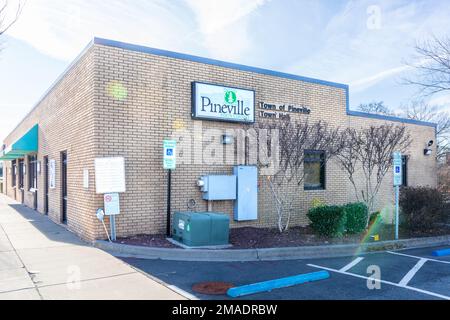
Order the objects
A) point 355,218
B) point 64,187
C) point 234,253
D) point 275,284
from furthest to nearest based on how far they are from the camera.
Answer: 1. point 64,187
2. point 355,218
3. point 234,253
4. point 275,284

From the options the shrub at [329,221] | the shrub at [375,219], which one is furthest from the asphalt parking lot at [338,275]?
the shrub at [375,219]

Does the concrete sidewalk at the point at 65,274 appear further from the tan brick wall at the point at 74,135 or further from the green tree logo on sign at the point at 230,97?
the green tree logo on sign at the point at 230,97

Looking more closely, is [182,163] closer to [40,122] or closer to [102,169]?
[102,169]

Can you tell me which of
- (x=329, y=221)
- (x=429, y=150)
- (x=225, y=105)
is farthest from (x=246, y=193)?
(x=429, y=150)

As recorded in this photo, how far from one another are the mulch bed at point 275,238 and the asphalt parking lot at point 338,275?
98cm

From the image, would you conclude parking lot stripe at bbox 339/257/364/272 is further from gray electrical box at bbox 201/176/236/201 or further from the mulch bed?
gray electrical box at bbox 201/176/236/201

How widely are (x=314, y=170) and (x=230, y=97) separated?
14.1 feet

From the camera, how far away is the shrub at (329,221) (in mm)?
10305

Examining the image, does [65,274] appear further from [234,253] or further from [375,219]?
[375,219]

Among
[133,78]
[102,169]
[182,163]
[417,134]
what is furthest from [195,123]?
[417,134]

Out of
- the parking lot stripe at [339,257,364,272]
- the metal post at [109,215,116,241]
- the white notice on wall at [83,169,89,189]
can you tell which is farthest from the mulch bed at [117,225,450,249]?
the white notice on wall at [83,169,89,189]

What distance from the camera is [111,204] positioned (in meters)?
9.27

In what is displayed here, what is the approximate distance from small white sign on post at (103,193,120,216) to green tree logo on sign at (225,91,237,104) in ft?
14.0

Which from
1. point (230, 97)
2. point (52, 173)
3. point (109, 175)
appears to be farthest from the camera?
point (52, 173)
